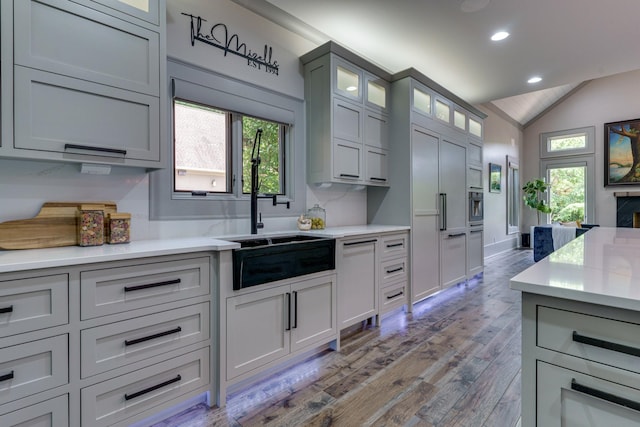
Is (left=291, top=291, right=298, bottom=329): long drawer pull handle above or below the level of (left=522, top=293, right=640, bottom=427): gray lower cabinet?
below

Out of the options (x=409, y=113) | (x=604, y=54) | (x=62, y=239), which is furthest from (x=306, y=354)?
(x=604, y=54)

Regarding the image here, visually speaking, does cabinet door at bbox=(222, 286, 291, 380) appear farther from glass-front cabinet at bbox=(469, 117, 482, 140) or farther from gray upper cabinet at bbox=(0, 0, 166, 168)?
glass-front cabinet at bbox=(469, 117, 482, 140)

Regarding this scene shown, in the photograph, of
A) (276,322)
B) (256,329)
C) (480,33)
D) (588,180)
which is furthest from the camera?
(588,180)

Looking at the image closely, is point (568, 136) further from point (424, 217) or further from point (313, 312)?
point (313, 312)

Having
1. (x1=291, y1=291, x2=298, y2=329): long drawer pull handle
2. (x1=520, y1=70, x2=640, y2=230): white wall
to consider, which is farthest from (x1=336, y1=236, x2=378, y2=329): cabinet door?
(x1=520, y1=70, x2=640, y2=230): white wall

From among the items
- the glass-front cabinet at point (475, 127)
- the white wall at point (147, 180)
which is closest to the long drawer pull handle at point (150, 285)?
the white wall at point (147, 180)

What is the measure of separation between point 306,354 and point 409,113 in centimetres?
261

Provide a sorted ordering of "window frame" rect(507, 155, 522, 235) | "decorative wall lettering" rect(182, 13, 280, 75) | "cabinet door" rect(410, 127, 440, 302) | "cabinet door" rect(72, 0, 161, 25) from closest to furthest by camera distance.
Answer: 1. "cabinet door" rect(72, 0, 161, 25)
2. "decorative wall lettering" rect(182, 13, 280, 75)
3. "cabinet door" rect(410, 127, 440, 302)
4. "window frame" rect(507, 155, 522, 235)

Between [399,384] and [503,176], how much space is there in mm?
6948

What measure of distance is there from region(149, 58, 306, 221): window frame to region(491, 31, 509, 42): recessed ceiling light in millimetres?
2181

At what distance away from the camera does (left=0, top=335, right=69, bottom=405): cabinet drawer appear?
1.23 m

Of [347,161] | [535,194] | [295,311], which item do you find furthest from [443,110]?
[535,194]

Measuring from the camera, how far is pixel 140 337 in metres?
1.56

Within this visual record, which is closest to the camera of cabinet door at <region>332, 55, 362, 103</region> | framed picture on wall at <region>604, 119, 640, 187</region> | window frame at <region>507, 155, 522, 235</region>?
cabinet door at <region>332, 55, 362, 103</region>
